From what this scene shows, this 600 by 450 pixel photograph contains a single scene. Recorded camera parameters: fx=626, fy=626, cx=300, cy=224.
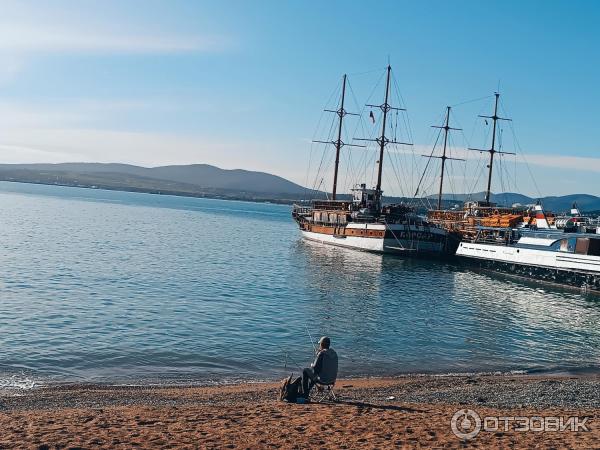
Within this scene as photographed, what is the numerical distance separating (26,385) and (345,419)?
10.5 m

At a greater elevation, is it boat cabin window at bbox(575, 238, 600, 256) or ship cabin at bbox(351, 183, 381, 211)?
ship cabin at bbox(351, 183, 381, 211)

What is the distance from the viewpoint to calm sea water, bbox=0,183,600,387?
22719mm

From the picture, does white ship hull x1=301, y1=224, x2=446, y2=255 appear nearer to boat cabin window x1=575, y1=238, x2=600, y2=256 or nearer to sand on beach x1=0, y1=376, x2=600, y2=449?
boat cabin window x1=575, y1=238, x2=600, y2=256

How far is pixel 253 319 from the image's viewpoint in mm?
31453

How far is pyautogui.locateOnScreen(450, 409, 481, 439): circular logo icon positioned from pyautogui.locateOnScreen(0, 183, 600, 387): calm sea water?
26.5 feet

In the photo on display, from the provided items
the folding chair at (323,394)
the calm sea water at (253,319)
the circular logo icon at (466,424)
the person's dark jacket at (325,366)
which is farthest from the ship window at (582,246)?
the person's dark jacket at (325,366)

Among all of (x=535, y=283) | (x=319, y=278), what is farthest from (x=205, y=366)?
(x=535, y=283)

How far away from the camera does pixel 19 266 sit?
4716 centimetres

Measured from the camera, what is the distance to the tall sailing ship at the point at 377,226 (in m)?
73.5

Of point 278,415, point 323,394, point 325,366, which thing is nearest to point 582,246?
point 323,394

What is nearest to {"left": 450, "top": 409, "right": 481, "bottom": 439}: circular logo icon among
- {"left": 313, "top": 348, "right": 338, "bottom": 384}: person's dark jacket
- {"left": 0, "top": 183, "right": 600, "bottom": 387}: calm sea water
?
{"left": 313, "top": 348, "right": 338, "bottom": 384}: person's dark jacket

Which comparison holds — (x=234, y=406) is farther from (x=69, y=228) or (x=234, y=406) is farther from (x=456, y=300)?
(x=69, y=228)

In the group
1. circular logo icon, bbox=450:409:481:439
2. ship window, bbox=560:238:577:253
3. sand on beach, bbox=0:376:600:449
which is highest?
ship window, bbox=560:238:577:253

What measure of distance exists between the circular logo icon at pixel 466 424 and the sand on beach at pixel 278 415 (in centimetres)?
19
